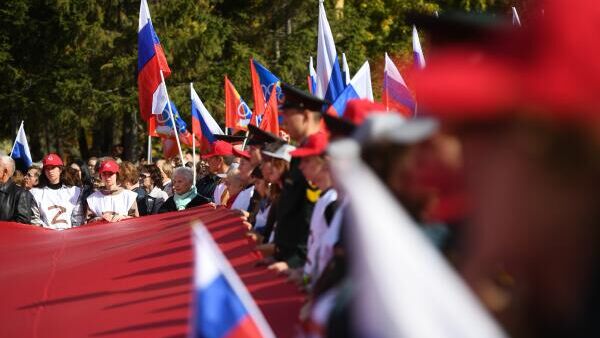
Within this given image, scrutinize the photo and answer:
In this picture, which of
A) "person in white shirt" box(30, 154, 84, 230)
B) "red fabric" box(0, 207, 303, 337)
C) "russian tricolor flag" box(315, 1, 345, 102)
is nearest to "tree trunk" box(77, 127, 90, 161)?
"russian tricolor flag" box(315, 1, 345, 102)

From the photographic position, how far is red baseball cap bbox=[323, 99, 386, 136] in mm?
2955

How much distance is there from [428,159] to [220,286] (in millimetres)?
720

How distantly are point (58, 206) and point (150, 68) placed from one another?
153 inches

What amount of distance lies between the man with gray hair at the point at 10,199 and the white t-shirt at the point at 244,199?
3.16 m

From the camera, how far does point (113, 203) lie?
1086 cm

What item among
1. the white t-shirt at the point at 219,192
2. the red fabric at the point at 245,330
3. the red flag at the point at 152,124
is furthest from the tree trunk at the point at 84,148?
the red fabric at the point at 245,330

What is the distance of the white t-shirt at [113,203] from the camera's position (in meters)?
10.8

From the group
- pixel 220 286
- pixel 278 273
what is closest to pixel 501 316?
pixel 220 286

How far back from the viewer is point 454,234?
163cm

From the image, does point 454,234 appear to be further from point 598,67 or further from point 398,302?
point 598,67

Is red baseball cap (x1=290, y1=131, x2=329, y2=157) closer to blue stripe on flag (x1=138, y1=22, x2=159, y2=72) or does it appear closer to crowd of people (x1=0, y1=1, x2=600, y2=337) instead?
crowd of people (x1=0, y1=1, x2=600, y2=337)

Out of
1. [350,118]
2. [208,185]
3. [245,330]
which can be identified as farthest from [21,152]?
[245,330]

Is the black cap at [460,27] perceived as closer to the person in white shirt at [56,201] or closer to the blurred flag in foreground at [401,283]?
the blurred flag in foreground at [401,283]

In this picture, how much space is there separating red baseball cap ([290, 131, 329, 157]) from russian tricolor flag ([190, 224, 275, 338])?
2.34 m
